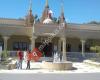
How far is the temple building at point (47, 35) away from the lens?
4259 cm

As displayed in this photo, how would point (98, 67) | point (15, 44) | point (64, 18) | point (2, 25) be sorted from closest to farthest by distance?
point (98, 67) < point (2, 25) < point (15, 44) < point (64, 18)

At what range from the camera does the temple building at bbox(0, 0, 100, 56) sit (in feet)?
140

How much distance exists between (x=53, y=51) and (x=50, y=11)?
8.00m

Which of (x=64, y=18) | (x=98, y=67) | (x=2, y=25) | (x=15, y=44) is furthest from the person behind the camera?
(x=64, y=18)

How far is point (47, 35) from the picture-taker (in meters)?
43.1

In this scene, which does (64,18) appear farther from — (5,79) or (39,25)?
(5,79)

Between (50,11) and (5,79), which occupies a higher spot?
(50,11)

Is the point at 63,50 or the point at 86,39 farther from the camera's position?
the point at 86,39

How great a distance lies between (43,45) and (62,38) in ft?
11.6

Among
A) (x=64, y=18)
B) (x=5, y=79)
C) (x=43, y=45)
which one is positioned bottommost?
(x=5, y=79)

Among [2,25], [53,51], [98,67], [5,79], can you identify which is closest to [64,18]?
[53,51]

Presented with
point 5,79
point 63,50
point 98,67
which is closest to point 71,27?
point 63,50

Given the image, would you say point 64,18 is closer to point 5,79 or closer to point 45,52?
point 45,52

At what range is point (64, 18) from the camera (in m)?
49.6
